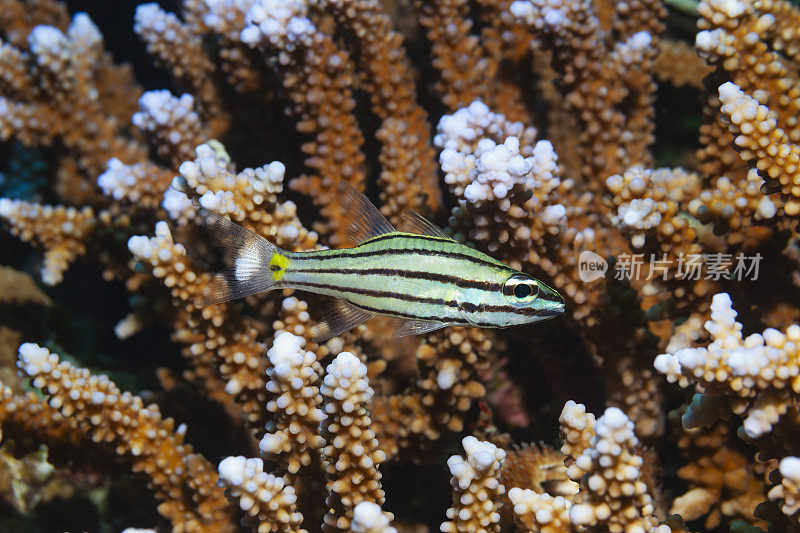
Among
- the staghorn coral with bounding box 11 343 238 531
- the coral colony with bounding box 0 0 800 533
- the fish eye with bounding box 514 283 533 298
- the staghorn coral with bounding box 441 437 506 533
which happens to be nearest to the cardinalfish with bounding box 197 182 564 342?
the fish eye with bounding box 514 283 533 298

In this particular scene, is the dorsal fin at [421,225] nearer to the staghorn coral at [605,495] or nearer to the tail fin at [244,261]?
the tail fin at [244,261]

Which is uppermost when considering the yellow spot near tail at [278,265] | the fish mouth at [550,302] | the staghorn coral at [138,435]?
the yellow spot near tail at [278,265]

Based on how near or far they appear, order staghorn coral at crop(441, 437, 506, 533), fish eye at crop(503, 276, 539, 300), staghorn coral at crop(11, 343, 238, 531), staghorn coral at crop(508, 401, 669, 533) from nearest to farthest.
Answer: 1. staghorn coral at crop(508, 401, 669, 533)
2. staghorn coral at crop(441, 437, 506, 533)
3. fish eye at crop(503, 276, 539, 300)
4. staghorn coral at crop(11, 343, 238, 531)

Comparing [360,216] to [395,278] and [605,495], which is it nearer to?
[395,278]

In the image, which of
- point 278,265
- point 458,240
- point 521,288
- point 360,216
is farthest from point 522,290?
point 278,265

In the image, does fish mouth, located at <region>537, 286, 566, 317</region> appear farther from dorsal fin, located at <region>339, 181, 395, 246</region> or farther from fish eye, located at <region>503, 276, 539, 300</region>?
dorsal fin, located at <region>339, 181, 395, 246</region>

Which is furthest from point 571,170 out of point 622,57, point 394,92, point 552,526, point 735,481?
point 552,526

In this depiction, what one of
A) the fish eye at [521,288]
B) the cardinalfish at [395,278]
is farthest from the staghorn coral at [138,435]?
the fish eye at [521,288]
